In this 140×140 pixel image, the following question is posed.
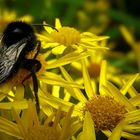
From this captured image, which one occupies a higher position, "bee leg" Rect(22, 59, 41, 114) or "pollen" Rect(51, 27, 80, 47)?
"pollen" Rect(51, 27, 80, 47)

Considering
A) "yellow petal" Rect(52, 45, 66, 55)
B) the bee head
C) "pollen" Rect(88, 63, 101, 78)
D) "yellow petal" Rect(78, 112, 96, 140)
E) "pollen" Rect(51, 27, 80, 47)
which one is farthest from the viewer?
"pollen" Rect(88, 63, 101, 78)

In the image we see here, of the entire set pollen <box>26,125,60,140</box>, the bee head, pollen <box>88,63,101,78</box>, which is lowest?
pollen <box>26,125,60,140</box>

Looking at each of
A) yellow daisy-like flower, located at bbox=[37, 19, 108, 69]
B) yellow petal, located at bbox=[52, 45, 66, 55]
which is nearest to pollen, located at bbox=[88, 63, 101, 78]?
yellow daisy-like flower, located at bbox=[37, 19, 108, 69]

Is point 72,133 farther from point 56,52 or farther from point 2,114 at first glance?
point 56,52

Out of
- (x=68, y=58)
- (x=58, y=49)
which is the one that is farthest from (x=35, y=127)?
(x=58, y=49)

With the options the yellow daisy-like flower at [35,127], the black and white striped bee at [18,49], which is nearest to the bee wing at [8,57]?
the black and white striped bee at [18,49]

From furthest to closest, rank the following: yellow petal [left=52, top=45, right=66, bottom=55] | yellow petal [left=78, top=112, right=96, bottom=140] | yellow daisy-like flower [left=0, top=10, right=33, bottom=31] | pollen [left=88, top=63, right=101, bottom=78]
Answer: yellow daisy-like flower [left=0, top=10, right=33, bottom=31]
pollen [left=88, top=63, right=101, bottom=78]
yellow petal [left=52, top=45, right=66, bottom=55]
yellow petal [left=78, top=112, right=96, bottom=140]

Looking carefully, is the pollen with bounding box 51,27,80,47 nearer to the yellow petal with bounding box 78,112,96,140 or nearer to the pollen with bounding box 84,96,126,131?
the pollen with bounding box 84,96,126,131
